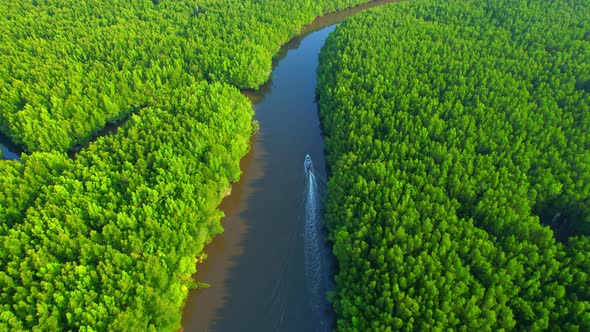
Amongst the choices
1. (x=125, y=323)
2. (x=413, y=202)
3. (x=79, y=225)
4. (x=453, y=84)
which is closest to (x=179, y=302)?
(x=125, y=323)

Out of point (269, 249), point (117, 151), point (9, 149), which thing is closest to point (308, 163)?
point (269, 249)

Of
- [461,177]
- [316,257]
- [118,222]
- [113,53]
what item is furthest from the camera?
[113,53]

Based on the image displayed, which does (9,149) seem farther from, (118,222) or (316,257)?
(316,257)

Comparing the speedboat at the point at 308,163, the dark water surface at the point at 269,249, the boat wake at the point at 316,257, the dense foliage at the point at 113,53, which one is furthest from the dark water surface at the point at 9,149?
the boat wake at the point at 316,257

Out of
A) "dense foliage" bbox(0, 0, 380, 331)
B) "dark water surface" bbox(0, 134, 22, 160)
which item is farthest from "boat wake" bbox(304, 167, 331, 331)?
"dark water surface" bbox(0, 134, 22, 160)

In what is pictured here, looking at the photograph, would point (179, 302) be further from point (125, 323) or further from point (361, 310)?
point (361, 310)

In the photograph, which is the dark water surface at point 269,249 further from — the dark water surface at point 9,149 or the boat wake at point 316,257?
the dark water surface at point 9,149
